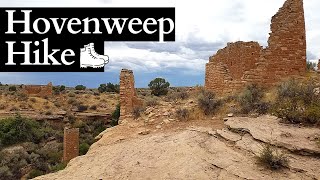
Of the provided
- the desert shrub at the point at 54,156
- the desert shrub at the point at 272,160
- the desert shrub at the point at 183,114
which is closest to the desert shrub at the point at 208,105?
the desert shrub at the point at 183,114

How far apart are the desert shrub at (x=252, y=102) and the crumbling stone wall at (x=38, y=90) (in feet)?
116

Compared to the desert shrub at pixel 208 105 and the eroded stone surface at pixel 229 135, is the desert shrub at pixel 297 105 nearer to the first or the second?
the eroded stone surface at pixel 229 135

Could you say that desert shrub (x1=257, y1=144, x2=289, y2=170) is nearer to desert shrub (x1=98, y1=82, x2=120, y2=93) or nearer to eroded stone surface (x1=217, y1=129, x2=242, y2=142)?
eroded stone surface (x1=217, y1=129, x2=242, y2=142)

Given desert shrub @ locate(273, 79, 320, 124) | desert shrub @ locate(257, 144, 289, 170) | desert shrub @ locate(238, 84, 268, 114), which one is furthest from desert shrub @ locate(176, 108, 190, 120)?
desert shrub @ locate(257, 144, 289, 170)

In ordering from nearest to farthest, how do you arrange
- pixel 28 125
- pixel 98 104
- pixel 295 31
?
pixel 295 31 < pixel 28 125 < pixel 98 104

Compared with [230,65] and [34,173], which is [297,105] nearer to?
[230,65]

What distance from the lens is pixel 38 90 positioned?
42.5 m

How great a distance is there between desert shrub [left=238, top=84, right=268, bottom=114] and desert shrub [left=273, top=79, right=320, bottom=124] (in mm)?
290

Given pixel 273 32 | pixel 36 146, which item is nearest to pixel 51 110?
pixel 36 146

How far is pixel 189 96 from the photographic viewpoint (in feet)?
43.4

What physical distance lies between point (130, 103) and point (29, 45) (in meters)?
3.66

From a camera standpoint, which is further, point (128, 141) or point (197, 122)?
point (197, 122)

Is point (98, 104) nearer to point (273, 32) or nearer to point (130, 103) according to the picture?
point (130, 103)

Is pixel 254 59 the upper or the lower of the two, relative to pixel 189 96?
upper
